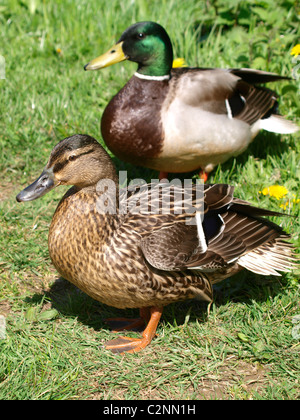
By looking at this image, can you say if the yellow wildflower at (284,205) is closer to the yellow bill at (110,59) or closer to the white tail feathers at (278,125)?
the white tail feathers at (278,125)

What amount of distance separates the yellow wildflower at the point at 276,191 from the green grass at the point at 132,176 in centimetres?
5

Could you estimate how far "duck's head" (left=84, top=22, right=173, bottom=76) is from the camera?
4.25m

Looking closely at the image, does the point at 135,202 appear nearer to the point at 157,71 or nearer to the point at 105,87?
the point at 157,71

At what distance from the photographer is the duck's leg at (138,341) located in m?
3.06

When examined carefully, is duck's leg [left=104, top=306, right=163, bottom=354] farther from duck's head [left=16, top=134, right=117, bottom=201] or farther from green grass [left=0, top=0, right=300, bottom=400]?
duck's head [left=16, top=134, right=117, bottom=201]

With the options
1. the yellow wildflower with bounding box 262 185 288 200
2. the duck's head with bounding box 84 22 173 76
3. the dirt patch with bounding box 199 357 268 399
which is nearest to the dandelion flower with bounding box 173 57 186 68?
the duck's head with bounding box 84 22 173 76

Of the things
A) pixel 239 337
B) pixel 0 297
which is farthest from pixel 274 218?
pixel 0 297

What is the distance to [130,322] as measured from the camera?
332 cm

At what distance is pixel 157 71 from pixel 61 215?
187 centimetres

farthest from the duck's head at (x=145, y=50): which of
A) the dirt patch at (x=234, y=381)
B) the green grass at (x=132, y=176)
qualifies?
the dirt patch at (x=234, y=381)

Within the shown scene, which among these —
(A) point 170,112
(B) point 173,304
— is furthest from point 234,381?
(A) point 170,112

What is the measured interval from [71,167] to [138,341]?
1046 millimetres

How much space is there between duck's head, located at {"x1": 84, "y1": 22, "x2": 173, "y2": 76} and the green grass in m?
0.68

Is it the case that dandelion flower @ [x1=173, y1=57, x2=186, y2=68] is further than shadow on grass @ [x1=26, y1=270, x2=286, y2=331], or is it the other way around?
dandelion flower @ [x1=173, y1=57, x2=186, y2=68]
